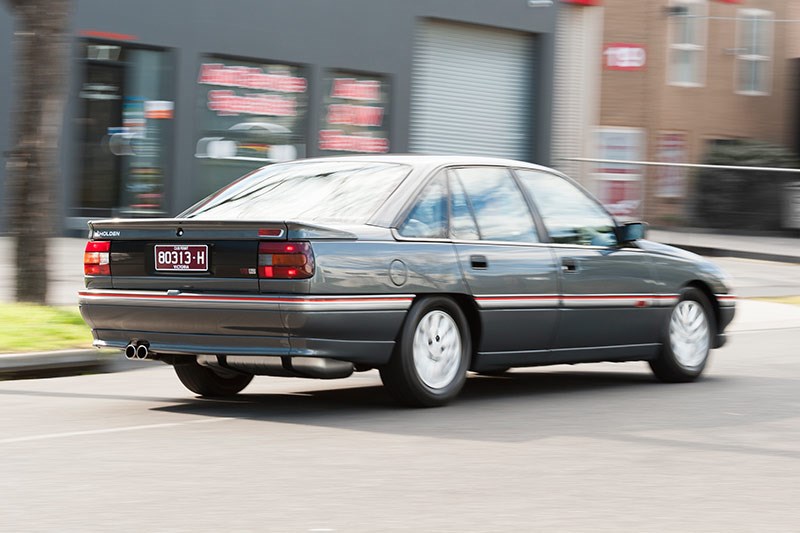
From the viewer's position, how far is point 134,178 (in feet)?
66.8

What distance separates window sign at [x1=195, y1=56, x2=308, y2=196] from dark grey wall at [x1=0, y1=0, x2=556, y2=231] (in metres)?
0.21

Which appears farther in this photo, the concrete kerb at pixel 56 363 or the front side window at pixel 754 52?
the front side window at pixel 754 52

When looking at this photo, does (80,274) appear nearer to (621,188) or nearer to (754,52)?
(621,188)

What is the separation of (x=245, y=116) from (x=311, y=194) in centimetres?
1374

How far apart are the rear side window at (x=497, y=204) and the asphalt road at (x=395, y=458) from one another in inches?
39.9

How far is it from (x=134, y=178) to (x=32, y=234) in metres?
9.11

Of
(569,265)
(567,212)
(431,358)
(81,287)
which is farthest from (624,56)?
(431,358)

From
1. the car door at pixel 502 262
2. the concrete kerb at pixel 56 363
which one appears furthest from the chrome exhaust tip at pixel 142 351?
the concrete kerb at pixel 56 363

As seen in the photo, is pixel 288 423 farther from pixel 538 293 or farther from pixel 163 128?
pixel 163 128

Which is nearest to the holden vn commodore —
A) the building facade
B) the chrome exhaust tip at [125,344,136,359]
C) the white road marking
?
the chrome exhaust tip at [125,344,136,359]

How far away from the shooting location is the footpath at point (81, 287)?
32.5 ft

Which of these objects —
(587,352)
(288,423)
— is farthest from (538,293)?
(288,423)

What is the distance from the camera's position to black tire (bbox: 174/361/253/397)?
860 centimetres

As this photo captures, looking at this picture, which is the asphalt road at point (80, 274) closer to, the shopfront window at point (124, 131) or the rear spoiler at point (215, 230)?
the shopfront window at point (124, 131)
